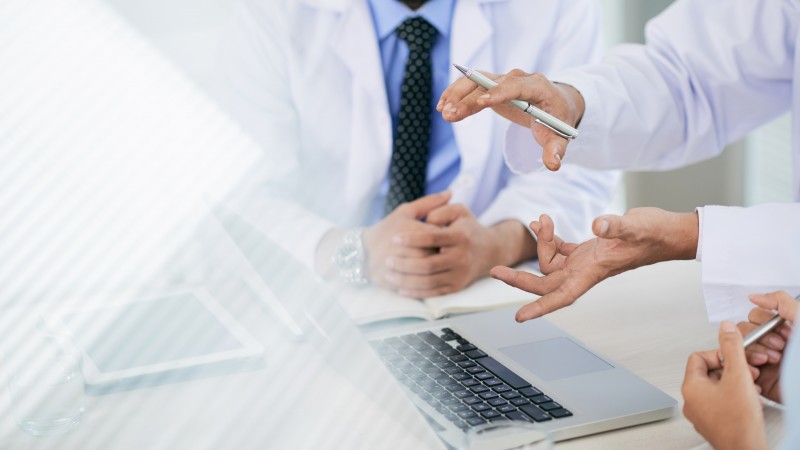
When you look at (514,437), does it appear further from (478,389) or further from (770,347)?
(770,347)

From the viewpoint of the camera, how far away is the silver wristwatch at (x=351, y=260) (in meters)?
1.43

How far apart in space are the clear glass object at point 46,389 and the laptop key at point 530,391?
445 mm

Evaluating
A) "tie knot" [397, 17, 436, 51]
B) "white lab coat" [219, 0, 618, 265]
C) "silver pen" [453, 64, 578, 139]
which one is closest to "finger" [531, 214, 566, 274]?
"silver pen" [453, 64, 578, 139]

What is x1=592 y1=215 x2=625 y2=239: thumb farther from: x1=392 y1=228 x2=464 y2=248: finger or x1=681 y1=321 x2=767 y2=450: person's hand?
x1=392 y1=228 x2=464 y2=248: finger

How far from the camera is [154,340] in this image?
107cm

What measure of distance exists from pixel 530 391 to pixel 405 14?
1.07 meters

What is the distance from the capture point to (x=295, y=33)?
6.03ft

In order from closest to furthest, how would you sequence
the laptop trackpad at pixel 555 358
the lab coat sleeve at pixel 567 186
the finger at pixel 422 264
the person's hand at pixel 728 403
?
the person's hand at pixel 728 403 < the laptop trackpad at pixel 555 358 < the finger at pixel 422 264 < the lab coat sleeve at pixel 567 186

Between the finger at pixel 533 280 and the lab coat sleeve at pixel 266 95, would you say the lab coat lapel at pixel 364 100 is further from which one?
the finger at pixel 533 280

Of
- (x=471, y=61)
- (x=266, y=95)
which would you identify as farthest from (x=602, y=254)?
(x=266, y=95)

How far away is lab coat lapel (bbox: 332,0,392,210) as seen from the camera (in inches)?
71.0

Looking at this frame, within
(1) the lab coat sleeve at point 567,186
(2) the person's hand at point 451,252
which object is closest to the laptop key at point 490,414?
(2) the person's hand at point 451,252

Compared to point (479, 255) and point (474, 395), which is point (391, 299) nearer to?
point (479, 255)

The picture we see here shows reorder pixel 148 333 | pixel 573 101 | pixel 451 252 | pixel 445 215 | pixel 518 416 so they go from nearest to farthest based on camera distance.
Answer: pixel 518 416 → pixel 148 333 → pixel 573 101 → pixel 451 252 → pixel 445 215
